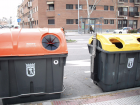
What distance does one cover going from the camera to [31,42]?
9.61ft

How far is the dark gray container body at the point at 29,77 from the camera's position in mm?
2863

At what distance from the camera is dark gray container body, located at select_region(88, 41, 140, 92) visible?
11.3ft

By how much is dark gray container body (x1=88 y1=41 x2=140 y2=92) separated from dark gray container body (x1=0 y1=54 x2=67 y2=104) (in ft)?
3.46

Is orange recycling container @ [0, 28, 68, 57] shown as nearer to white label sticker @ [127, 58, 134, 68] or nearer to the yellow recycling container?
the yellow recycling container

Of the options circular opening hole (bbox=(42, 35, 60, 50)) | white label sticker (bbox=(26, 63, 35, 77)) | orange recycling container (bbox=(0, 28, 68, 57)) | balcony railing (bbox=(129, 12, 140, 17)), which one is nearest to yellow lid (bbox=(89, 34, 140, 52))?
orange recycling container (bbox=(0, 28, 68, 57))

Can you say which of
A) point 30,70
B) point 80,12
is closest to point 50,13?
point 80,12

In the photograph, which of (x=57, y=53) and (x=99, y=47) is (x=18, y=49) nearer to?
(x=57, y=53)

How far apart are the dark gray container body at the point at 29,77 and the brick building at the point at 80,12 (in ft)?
112

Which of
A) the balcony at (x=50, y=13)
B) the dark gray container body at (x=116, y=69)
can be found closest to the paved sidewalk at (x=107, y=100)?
the dark gray container body at (x=116, y=69)

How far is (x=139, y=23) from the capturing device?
4300 cm

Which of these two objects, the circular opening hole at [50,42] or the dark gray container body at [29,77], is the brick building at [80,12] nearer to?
the circular opening hole at [50,42]

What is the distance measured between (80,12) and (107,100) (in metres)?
36.1

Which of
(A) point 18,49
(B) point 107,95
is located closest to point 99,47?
(B) point 107,95

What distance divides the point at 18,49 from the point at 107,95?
2165 millimetres
